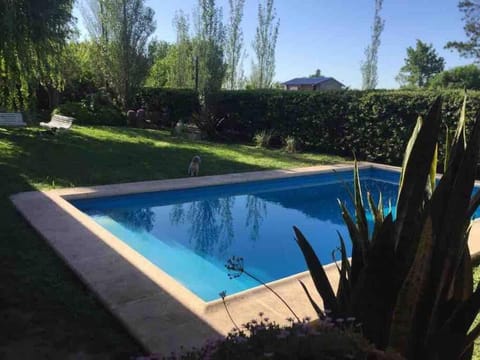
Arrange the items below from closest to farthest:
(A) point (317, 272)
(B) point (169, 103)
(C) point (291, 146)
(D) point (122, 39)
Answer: (A) point (317, 272) → (C) point (291, 146) → (B) point (169, 103) → (D) point (122, 39)

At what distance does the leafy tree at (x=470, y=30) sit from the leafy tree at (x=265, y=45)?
15935 millimetres

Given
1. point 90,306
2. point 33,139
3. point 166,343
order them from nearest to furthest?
point 166,343 < point 90,306 < point 33,139

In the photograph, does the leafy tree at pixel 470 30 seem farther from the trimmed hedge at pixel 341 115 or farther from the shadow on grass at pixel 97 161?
the shadow on grass at pixel 97 161

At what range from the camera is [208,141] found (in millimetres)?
14727

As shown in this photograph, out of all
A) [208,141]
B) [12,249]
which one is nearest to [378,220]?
[12,249]

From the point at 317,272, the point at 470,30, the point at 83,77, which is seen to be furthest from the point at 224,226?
the point at 470,30

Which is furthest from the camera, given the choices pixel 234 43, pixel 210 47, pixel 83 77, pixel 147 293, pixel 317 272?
pixel 234 43

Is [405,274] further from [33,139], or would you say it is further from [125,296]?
[33,139]

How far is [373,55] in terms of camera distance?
873 inches

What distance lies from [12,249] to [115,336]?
2124 mm

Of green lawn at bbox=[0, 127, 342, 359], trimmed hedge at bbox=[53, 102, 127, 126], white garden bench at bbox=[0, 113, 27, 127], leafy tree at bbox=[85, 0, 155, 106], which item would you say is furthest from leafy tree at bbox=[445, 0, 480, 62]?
white garden bench at bbox=[0, 113, 27, 127]

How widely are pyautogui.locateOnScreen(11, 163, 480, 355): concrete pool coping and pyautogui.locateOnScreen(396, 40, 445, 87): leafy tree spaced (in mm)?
65046

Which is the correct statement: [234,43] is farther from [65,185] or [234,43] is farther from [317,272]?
[317,272]

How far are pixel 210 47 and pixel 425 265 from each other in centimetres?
1586
